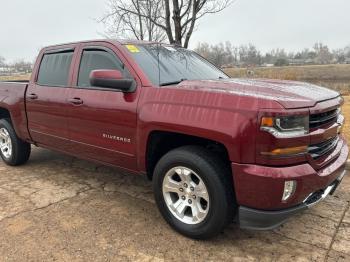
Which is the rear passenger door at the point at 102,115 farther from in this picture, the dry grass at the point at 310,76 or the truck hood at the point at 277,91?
the dry grass at the point at 310,76

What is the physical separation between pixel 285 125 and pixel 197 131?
2.33 ft

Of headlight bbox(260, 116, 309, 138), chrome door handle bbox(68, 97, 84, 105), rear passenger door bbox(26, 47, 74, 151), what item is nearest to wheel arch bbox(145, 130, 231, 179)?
headlight bbox(260, 116, 309, 138)

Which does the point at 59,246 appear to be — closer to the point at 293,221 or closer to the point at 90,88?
the point at 90,88

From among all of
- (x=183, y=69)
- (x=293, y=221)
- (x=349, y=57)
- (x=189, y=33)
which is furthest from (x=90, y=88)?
(x=349, y=57)

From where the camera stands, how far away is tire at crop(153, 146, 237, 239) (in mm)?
2994

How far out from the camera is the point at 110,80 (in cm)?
351

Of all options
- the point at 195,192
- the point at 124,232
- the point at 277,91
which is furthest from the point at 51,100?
the point at 277,91

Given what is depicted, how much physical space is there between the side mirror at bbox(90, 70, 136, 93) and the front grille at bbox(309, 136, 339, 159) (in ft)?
5.86

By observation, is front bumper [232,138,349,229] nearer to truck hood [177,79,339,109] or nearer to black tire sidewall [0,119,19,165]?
truck hood [177,79,339,109]

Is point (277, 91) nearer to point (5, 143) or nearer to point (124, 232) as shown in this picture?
point (124, 232)

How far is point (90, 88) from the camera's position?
13.5 feet

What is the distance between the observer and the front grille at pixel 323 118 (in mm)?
2869

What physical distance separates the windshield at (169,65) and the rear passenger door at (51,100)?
3.57ft

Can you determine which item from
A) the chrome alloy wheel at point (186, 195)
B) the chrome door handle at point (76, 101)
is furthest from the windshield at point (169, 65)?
the chrome alloy wheel at point (186, 195)
